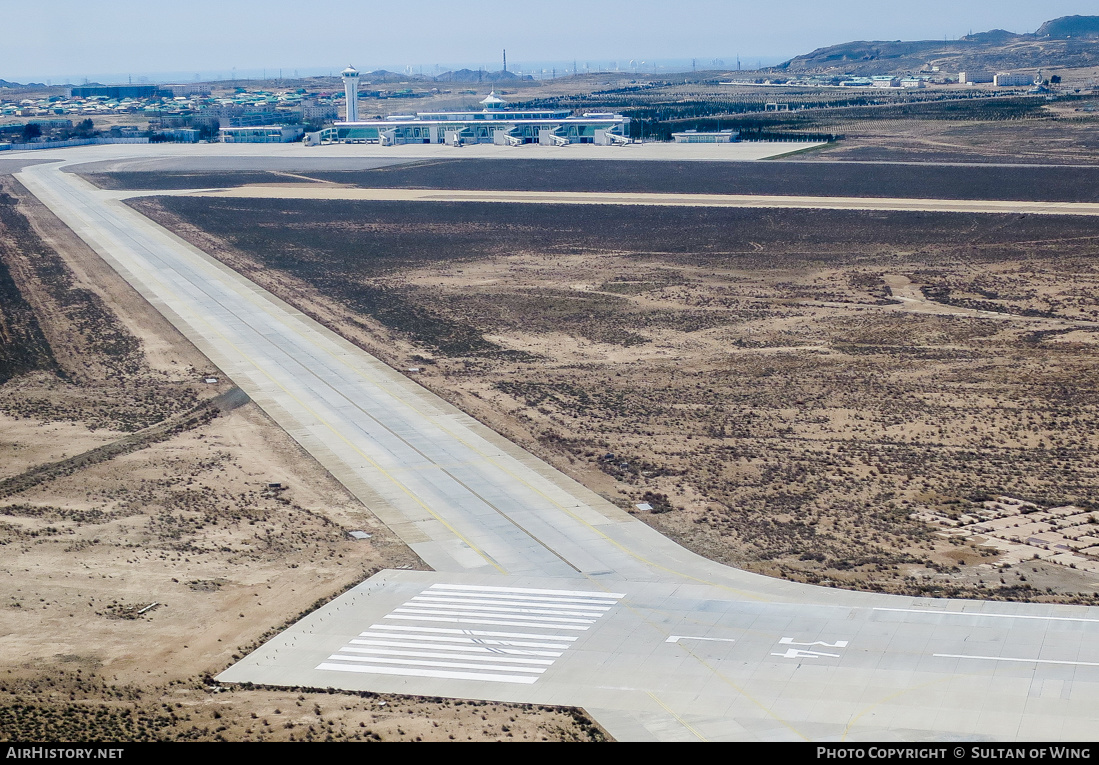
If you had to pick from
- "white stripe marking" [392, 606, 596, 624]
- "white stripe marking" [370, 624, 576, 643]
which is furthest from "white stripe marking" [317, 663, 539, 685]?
"white stripe marking" [392, 606, 596, 624]

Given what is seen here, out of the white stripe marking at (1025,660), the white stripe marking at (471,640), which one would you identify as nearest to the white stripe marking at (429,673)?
the white stripe marking at (471,640)

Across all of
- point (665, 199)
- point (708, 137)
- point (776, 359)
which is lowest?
point (776, 359)

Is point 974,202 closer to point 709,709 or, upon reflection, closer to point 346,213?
point 346,213

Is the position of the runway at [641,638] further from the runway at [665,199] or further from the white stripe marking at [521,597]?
the runway at [665,199]

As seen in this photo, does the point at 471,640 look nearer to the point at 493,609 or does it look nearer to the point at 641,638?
the point at 493,609

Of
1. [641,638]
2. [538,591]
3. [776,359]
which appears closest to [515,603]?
[538,591]

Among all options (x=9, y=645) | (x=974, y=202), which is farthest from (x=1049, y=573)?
(x=974, y=202)

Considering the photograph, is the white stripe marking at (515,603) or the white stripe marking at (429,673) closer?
the white stripe marking at (429,673)
